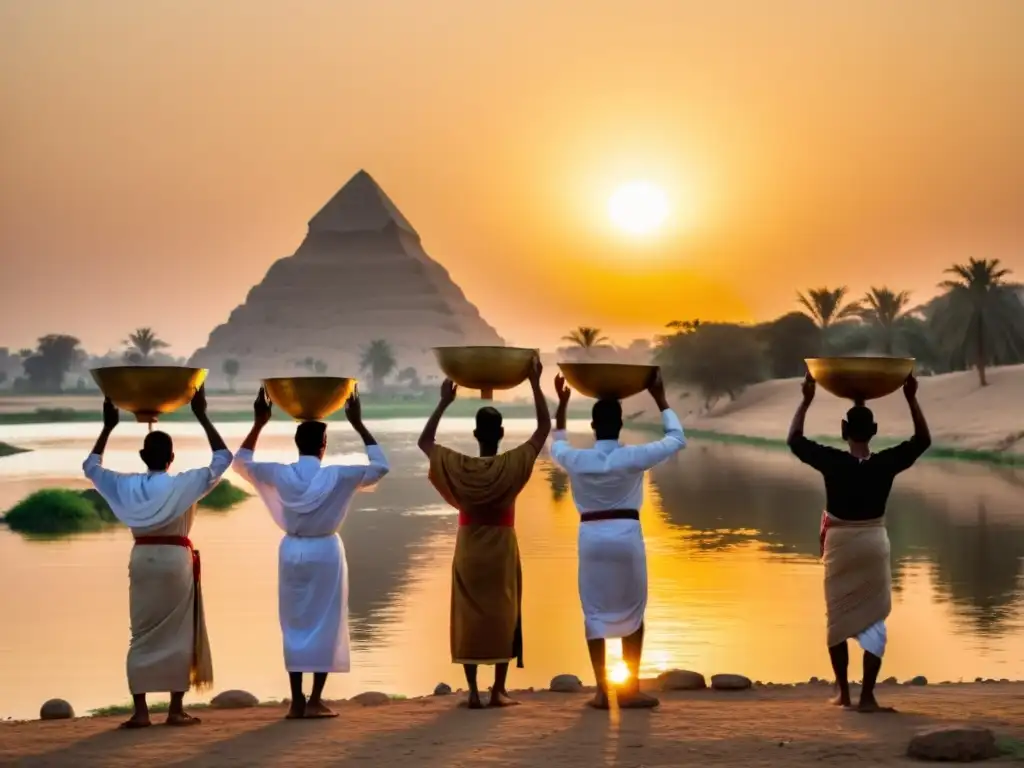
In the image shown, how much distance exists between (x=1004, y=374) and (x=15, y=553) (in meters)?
52.7

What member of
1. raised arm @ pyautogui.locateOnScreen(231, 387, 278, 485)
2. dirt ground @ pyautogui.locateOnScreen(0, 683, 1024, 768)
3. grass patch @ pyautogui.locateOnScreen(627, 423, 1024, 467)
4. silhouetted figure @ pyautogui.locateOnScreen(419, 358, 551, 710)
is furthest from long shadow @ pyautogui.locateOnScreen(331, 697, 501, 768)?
grass patch @ pyautogui.locateOnScreen(627, 423, 1024, 467)

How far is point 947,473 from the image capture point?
4459cm

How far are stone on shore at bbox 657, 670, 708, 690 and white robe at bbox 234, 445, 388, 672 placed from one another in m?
2.34

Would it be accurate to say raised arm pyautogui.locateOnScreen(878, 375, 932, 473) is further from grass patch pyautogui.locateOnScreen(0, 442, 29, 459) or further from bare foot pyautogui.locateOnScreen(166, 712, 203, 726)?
grass patch pyautogui.locateOnScreen(0, 442, 29, 459)

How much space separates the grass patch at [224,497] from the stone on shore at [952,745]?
27412 millimetres

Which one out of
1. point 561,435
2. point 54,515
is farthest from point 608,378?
point 54,515

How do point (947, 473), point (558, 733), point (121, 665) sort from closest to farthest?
point (558, 733)
point (121, 665)
point (947, 473)

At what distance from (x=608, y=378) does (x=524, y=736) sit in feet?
7.10

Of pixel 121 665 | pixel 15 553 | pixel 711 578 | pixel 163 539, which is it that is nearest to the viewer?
pixel 163 539

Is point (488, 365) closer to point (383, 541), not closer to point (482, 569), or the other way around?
point (482, 569)

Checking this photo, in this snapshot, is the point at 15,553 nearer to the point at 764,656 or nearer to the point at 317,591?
the point at 764,656

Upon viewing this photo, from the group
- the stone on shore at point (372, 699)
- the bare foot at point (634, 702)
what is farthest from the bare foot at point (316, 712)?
the bare foot at point (634, 702)

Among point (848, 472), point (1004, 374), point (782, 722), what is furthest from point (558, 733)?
point (1004, 374)

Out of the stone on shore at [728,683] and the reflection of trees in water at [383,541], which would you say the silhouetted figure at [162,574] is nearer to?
the stone on shore at [728,683]
